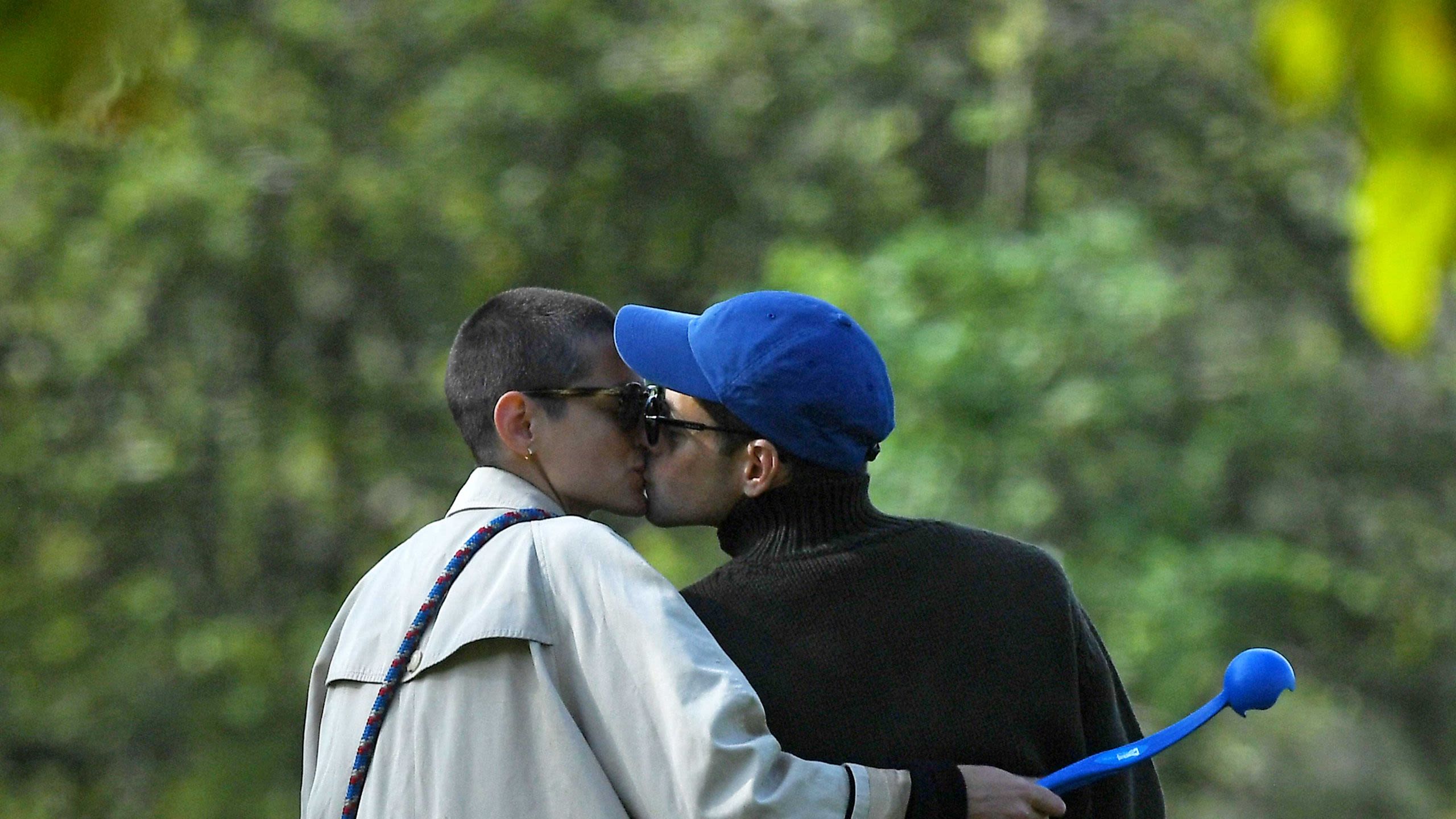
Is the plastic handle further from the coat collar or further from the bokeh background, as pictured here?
the bokeh background

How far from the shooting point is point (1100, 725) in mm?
1987

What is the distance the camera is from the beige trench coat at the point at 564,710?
173 cm

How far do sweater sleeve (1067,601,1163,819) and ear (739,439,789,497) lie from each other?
0.33 meters

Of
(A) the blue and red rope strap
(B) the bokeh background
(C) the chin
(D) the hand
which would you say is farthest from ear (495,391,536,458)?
(B) the bokeh background

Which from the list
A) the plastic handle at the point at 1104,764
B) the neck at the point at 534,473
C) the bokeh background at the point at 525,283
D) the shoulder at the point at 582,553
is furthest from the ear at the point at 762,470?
the bokeh background at the point at 525,283

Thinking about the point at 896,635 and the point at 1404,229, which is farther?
the point at 896,635

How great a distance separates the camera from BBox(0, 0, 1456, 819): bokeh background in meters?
7.38

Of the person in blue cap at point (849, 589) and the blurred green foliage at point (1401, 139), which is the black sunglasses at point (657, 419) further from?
the blurred green foliage at point (1401, 139)

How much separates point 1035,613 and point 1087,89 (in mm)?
5867

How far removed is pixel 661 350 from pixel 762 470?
19 cm

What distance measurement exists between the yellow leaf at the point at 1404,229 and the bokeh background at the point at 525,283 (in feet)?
20.3

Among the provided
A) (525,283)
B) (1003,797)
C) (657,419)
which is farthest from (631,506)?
(525,283)

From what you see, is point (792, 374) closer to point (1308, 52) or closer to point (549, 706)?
point (549, 706)

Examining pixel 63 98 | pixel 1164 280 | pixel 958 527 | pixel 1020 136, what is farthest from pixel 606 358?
pixel 1020 136
